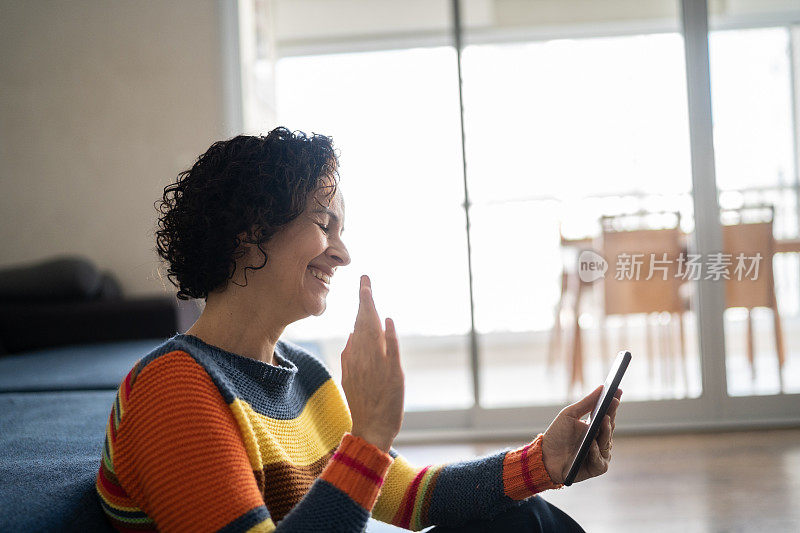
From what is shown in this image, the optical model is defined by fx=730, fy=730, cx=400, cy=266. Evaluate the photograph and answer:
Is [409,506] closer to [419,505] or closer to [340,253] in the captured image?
[419,505]

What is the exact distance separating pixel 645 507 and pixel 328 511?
1768 millimetres

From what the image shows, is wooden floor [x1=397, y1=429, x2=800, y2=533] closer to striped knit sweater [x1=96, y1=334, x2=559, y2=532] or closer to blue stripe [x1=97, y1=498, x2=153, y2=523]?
striped knit sweater [x1=96, y1=334, x2=559, y2=532]

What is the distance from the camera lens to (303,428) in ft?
3.49

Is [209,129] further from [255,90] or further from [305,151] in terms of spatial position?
[305,151]

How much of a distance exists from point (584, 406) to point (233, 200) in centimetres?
63

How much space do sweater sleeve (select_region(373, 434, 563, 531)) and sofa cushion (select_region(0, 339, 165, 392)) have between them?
3.63 feet

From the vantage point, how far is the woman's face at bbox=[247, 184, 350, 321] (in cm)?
101

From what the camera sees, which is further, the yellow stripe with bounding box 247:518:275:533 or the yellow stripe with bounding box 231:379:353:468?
the yellow stripe with bounding box 231:379:353:468

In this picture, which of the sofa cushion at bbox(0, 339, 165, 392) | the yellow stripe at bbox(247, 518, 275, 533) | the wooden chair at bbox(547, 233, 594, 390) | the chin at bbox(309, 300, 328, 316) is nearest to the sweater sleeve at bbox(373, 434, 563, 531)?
the chin at bbox(309, 300, 328, 316)

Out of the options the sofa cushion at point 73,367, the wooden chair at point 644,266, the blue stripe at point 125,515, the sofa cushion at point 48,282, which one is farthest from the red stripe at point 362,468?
the wooden chair at point 644,266

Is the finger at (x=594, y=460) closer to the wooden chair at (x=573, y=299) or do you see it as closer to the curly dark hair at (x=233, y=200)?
the curly dark hair at (x=233, y=200)

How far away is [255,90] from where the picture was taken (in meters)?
3.46

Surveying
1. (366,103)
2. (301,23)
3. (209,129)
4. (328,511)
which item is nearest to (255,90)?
(209,129)

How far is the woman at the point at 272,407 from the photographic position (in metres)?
0.80
